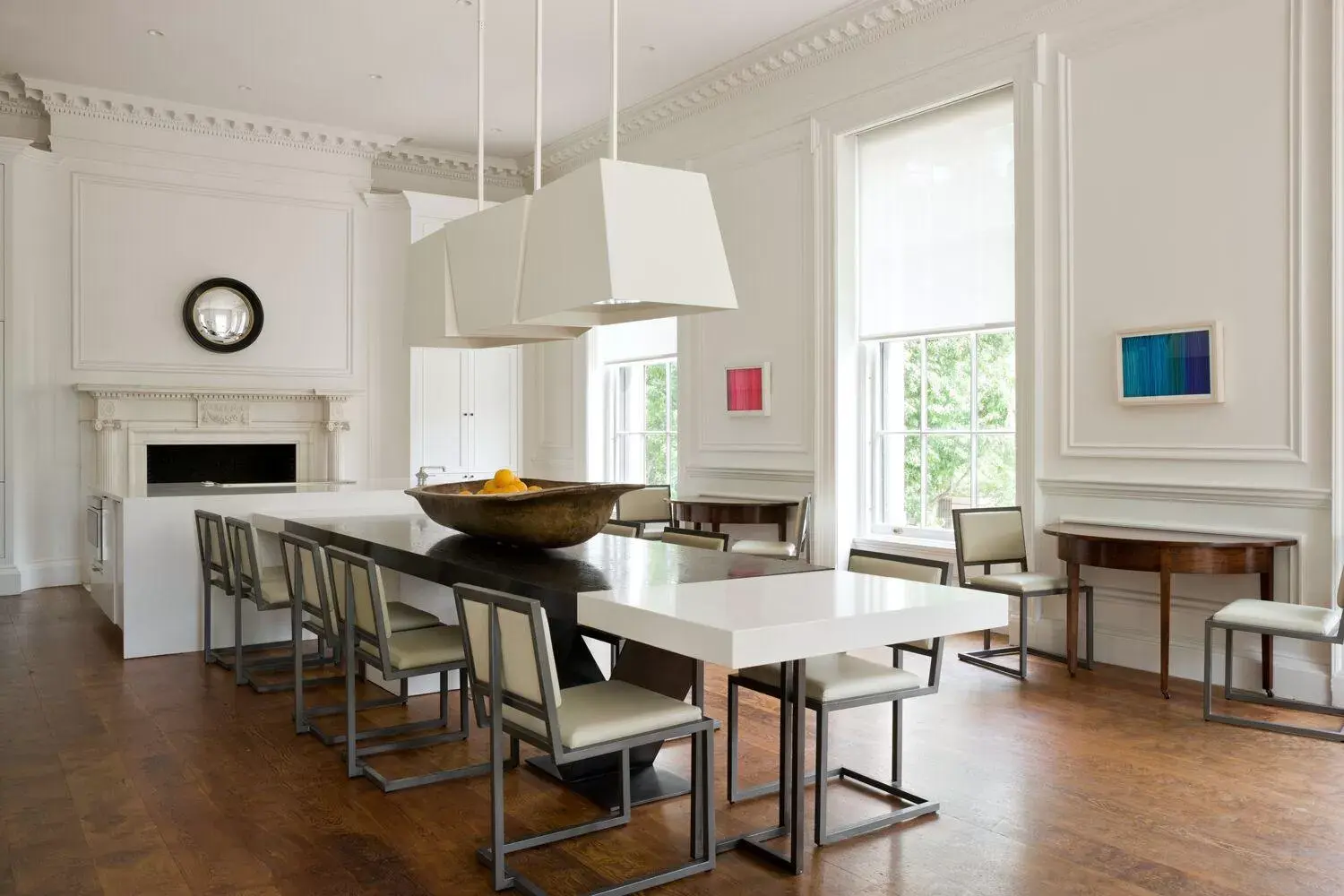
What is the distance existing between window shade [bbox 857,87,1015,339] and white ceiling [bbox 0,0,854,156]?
100cm

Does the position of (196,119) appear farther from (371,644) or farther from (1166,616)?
(1166,616)

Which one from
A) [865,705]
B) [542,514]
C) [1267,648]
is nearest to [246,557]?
[542,514]

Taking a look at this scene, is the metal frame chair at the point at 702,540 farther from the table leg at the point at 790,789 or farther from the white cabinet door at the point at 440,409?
the white cabinet door at the point at 440,409

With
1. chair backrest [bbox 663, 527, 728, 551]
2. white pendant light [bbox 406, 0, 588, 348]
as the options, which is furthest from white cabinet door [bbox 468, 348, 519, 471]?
chair backrest [bbox 663, 527, 728, 551]

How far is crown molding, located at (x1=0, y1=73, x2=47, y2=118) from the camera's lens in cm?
749

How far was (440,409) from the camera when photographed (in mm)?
9305

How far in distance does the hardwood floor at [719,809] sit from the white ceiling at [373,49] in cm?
417

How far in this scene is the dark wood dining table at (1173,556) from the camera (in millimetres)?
4430

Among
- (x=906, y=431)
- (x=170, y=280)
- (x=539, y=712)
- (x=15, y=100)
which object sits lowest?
(x=539, y=712)

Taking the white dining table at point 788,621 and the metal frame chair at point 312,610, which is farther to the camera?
the metal frame chair at point 312,610

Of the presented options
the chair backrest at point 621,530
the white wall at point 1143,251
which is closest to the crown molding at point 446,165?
the white wall at point 1143,251

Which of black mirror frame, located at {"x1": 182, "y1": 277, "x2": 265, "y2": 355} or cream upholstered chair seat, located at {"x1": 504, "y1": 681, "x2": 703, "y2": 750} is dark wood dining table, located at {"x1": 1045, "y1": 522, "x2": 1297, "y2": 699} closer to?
cream upholstered chair seat, located at {"x1": 504, "y1": 681, "x2": 703, "y2": 750}

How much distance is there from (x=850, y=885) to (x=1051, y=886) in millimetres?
518

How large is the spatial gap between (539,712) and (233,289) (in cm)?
698
